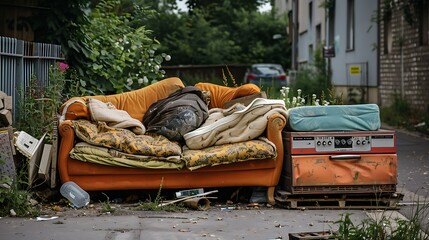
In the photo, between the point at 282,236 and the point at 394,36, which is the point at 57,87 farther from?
the point at 394,36

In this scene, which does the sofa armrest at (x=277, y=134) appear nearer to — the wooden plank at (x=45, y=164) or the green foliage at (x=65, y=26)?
the wooden plank at (x=45, y=164)

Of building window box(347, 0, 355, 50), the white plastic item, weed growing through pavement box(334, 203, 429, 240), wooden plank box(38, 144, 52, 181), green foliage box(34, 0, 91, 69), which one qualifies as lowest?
the white plastic item

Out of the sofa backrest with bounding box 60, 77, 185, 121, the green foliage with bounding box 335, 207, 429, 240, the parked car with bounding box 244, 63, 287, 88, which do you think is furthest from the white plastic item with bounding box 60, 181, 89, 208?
the parked car with bounding box 244, 63, 287, 88

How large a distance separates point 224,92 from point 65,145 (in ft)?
7.79

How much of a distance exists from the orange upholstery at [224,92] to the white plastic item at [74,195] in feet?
7.57

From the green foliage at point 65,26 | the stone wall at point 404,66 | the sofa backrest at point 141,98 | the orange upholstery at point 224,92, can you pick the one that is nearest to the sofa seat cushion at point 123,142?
the sofa backrest at point 141,98

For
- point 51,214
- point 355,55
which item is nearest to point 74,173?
point 51,214

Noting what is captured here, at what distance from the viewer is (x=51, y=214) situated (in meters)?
8.70

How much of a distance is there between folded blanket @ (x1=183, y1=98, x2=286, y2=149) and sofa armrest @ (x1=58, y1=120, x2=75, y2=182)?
46.6 inches

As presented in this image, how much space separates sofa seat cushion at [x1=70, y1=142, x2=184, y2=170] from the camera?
30.3 feet

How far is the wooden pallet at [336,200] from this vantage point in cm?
923

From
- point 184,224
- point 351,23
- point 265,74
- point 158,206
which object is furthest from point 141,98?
point 265,74

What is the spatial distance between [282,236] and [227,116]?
8.25ft

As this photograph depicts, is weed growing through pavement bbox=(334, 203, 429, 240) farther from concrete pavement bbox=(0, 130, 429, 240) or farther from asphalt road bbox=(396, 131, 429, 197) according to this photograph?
asphalt road bbox=(396, 131, 429, 197)
